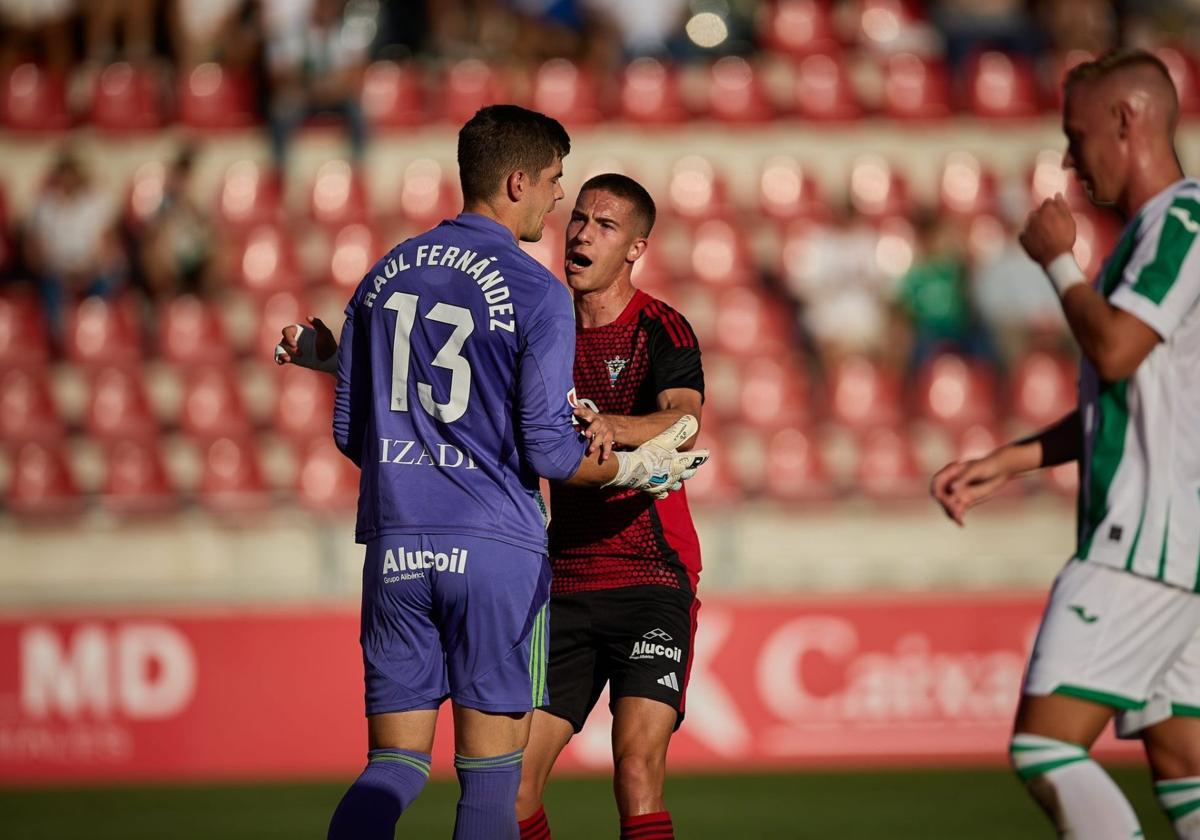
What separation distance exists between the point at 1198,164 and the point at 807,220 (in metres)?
3.69

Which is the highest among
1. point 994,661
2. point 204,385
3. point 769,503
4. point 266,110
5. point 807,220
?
point 266,110

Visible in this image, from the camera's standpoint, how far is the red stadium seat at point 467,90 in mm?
15852

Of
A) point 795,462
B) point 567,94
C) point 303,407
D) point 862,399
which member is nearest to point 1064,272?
point 795,462

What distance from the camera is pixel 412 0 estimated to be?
16.8 m

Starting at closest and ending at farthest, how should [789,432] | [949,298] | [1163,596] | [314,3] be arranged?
[1163,596]
[789,432]
[949,298]
[314,3]

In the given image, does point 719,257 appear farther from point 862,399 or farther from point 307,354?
point 307,354

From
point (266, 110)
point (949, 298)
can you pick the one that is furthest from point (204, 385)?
point (949, 298)

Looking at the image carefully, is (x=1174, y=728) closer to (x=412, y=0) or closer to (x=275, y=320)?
(x=275, y=320)

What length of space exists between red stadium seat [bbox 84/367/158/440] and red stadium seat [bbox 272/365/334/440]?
1.08 meters

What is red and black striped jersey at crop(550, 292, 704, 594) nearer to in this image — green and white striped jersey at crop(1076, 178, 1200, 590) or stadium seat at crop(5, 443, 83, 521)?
green and white striped jersey at crop(1076, 178, 1200, 590)

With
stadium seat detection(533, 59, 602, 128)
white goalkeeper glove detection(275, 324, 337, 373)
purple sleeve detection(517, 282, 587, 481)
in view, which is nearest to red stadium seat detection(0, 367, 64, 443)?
stadium seat detection(533, 59, 602, 128)

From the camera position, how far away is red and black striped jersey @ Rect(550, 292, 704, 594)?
5840 millimetres

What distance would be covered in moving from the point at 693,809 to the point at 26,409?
7.17 metres

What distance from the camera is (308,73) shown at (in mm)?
15656
